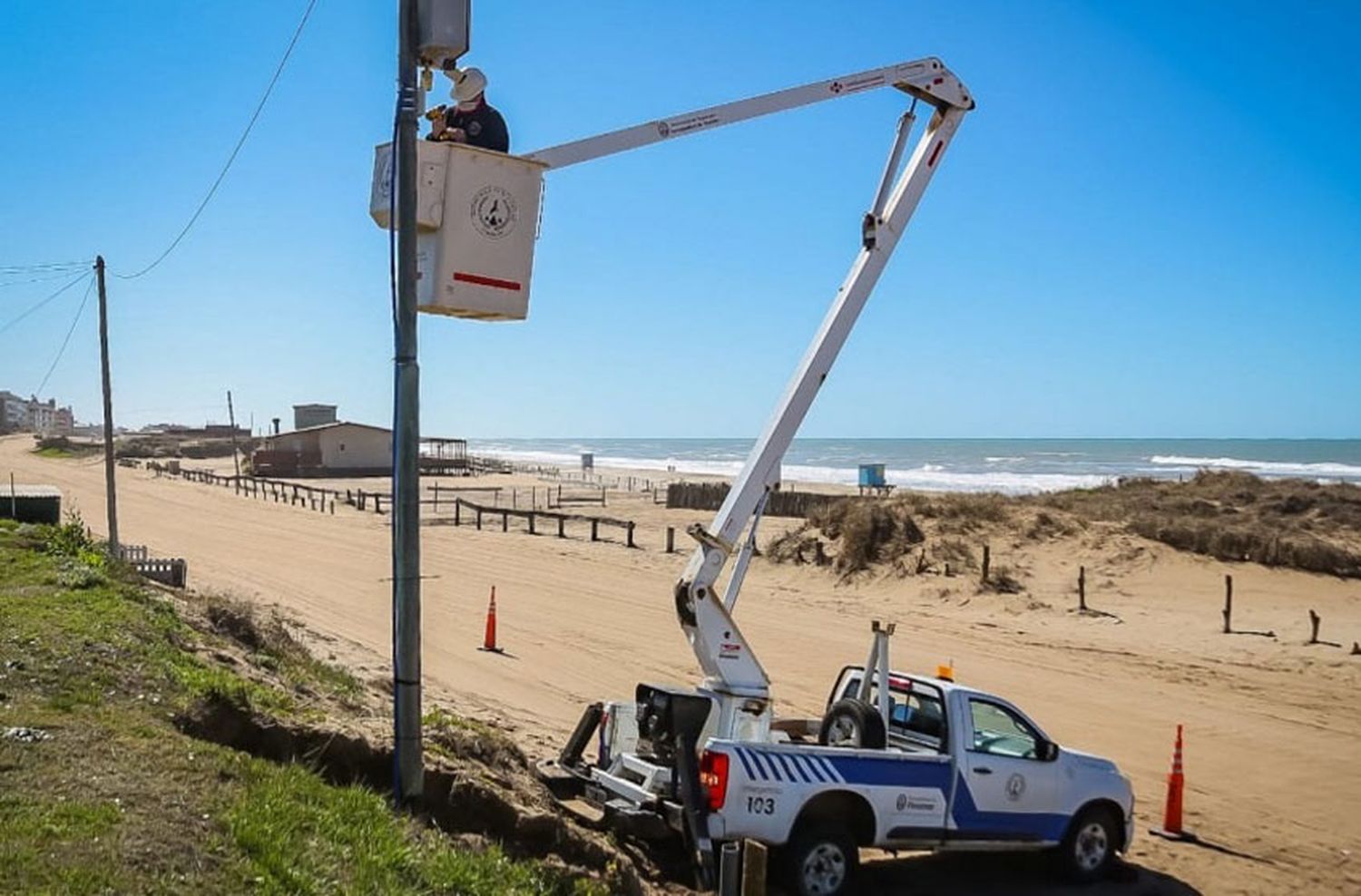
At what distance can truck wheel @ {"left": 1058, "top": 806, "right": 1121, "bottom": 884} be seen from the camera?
10.1 meters

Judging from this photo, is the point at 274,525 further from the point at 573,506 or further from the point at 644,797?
the point at 644,797

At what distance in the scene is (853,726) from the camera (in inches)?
373

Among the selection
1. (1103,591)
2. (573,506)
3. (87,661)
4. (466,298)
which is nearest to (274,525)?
(573,506)

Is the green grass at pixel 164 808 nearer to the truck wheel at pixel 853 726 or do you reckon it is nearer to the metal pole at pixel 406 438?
the metal pole at pixel 406 438

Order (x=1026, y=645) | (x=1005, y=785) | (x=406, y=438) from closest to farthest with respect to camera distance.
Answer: (x=406, y=438)
(x=1005, y=785)
(x=1026, y=645)

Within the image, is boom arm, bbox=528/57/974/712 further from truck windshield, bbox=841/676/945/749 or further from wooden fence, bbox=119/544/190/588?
wooden fence, bbox=119/544/190/588

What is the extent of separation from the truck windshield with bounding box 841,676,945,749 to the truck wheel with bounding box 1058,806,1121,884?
1.70 m

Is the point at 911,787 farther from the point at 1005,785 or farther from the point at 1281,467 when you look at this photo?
the point at 1281,467

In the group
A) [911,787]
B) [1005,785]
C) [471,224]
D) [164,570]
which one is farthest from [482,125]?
[164,570]

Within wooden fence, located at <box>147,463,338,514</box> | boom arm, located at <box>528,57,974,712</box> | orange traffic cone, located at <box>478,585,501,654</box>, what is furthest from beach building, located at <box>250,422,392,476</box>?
boom arm, located at <box>528,57,974,712</box>

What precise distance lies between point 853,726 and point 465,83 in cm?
586

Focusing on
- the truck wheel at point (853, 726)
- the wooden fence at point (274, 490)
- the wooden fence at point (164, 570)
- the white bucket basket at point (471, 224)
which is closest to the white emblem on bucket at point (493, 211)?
the white bucket basket at point (471, 224)

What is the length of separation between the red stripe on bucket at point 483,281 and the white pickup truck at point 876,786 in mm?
3670

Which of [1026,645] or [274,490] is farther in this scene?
[274,490]
